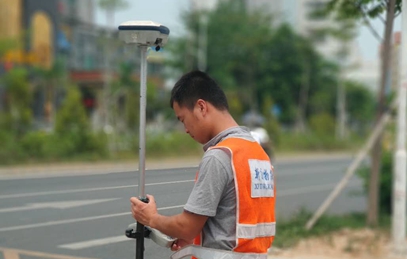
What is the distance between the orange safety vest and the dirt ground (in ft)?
16.9

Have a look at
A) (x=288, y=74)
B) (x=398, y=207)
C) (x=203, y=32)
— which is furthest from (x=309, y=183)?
(x=288, y=74)

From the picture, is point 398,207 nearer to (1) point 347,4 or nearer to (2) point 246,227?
(1) point 347,4

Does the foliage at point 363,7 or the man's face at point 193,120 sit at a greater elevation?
the foliage at point 363,7

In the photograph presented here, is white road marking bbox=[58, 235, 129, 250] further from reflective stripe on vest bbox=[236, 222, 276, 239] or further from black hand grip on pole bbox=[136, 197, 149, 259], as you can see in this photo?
reflective stripe on vest bbox=[236, 222, 276, 239]

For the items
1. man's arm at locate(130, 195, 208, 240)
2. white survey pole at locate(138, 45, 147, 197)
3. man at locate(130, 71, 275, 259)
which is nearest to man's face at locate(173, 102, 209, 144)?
man at locate(130, 71, 275, 259)

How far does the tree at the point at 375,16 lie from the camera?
6656 millimetres

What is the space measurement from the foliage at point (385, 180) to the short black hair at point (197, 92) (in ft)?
31.0

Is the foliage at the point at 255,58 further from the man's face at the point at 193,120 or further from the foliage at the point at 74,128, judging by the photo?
the man's face at the point at 193,120

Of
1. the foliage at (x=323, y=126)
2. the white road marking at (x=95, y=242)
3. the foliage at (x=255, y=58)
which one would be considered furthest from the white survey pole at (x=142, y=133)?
the foliage at (x=255, y=58)

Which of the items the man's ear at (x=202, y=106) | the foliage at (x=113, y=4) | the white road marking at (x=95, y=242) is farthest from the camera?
the foliage at (x=113, y=4)

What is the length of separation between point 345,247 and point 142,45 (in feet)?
20.6

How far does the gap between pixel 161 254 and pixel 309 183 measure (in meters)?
17.6

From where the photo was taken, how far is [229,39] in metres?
47.0

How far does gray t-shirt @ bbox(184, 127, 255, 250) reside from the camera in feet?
9.97
